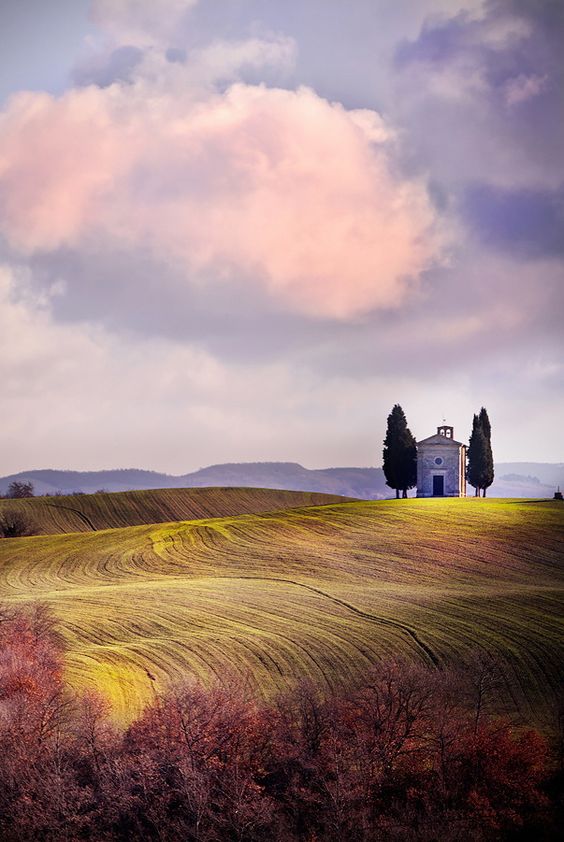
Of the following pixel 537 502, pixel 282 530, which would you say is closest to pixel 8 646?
pixel 282 530

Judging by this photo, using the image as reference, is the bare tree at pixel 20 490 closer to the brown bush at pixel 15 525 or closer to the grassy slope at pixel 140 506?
the grassy slope at pixel 140 506

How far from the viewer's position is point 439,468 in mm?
91688

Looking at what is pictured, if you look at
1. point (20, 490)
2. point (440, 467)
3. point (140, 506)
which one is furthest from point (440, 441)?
point (20, 490)

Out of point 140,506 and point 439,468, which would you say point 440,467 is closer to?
point 439,468

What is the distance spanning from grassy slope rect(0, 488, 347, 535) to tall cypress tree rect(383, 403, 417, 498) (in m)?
18.2

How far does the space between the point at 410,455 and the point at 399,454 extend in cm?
137

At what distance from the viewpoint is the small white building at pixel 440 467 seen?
91.2 meters

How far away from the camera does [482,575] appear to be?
50781mm

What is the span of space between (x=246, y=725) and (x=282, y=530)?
130 ft

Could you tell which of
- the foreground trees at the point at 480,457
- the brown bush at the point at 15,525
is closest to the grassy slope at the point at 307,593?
the brown bush at the point at 15,525

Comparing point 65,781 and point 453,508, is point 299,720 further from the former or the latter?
point 453,508

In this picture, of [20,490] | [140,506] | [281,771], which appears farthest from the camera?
[20,490]

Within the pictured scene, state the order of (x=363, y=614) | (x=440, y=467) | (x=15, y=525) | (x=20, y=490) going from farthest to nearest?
1. (x=20, y=490)
2. (x=440, y=467)
3. (x=15, y=525)
4. (x=363, y=614)

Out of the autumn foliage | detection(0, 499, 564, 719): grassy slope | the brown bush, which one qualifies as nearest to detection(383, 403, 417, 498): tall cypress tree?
detection(0, 499, 564, 719): grassy slope
